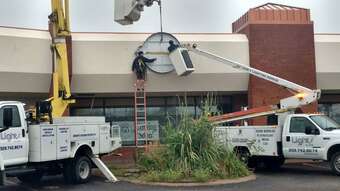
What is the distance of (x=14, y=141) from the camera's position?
14.3 meters

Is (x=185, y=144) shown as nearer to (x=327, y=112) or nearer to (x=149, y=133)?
(x=149, y=133)

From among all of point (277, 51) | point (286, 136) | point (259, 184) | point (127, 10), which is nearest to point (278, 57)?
point (277, 51)

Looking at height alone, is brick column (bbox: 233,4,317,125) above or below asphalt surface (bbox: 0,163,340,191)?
above

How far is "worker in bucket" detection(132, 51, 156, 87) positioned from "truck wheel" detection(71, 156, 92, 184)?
8.05 meters

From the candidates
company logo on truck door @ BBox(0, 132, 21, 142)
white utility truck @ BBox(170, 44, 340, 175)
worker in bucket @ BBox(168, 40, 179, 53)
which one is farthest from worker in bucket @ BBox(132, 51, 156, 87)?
company logo on truck door @ BBox(0, 132, 21, 142)

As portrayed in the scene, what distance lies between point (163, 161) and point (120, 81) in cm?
808

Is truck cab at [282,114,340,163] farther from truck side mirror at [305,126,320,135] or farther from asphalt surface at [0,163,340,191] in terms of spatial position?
asphalt surface at [0,163,340,191]

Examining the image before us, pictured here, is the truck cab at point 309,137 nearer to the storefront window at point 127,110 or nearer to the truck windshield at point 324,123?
the truck windshield at point 324,123

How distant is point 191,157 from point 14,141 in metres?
5.44

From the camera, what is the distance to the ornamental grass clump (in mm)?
16562

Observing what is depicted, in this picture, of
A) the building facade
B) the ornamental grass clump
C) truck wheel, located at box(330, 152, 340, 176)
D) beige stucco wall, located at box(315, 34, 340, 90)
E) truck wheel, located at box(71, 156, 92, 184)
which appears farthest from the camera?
beige stucco wall, located at box(315, 34, 340, 90)

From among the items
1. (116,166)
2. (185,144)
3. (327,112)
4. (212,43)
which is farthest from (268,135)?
(327,112)

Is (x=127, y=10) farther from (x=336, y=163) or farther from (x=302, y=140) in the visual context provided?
(x=336, y=163)

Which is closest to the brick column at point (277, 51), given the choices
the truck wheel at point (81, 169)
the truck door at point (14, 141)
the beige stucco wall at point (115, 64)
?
the beige stucco wall at point (115, 64)
